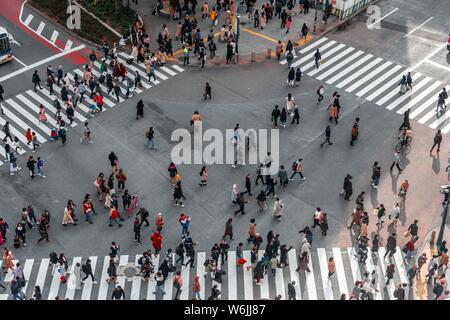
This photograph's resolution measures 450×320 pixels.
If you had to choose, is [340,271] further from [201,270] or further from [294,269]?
[201,270]

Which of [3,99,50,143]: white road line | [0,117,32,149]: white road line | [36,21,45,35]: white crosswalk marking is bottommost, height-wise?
[0,117,32,149]: white road line

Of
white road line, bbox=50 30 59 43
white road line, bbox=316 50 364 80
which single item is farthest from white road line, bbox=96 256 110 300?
white road line, bbox=50 30 59 43

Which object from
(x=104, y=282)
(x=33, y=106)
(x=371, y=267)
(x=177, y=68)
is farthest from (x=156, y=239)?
(x=177, y=68)

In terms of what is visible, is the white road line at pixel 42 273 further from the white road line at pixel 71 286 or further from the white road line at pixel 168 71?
the white road line at pixel 168 71

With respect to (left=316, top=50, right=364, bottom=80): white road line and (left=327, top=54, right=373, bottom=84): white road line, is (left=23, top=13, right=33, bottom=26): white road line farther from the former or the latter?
(left=327, top=54, right=373, bottom=84): white road line

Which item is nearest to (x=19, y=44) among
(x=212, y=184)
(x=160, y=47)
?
(x=160, y=47)

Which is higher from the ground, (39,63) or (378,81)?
(378,81)

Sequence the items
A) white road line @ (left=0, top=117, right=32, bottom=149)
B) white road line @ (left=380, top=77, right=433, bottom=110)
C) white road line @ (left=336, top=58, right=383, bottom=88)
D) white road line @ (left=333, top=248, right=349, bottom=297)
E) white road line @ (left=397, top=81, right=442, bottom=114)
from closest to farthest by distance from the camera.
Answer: white road line @ (left=333, top=248, right=349, bottom=297), white road line @ (left=0, top=117, right=32, bottom=149), white road line @ (left=397, top=81, right=442, bottom=114), white road line @ (left=380, top=77, right=433, bottom=110), white road line @ (left=336, top=58, right=383, bottom=88)

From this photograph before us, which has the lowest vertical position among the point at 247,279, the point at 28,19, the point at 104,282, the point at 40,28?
the point at 104,282
